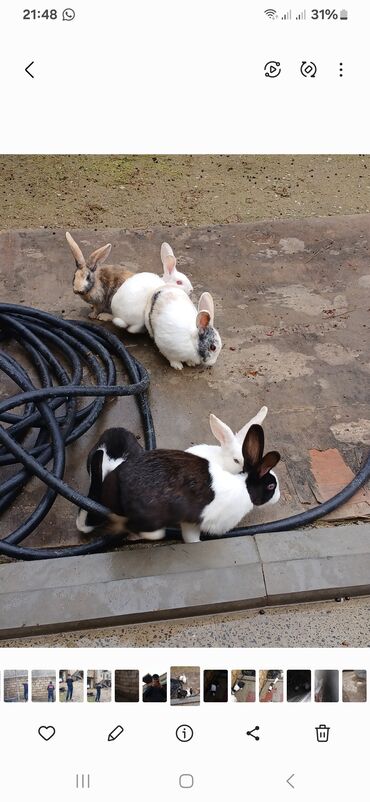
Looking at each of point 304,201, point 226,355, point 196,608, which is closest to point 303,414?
point 226,355

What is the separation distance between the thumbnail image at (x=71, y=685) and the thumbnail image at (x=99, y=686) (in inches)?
1.1

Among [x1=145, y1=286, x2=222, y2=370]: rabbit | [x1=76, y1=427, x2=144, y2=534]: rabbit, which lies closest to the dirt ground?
[x1=145, y1=286, x2=222, y2=370]: rabbit

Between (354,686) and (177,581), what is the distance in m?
0.87

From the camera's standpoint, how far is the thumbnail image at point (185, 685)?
2.40m

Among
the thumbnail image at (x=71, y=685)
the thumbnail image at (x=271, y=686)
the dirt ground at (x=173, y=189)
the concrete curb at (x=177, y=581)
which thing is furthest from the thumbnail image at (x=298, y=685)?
the dirt ground at (x=173, y=189)

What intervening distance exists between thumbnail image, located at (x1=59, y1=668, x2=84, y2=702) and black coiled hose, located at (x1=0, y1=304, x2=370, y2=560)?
80 cm

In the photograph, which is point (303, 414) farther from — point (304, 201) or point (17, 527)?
point (304, 201)

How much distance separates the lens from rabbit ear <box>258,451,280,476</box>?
307cm

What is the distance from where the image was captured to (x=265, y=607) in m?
3.04

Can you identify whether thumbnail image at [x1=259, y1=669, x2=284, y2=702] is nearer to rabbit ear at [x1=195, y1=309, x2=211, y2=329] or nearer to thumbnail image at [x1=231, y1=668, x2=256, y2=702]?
thumbnail image at [x1=231, y1=668, x2=256, y2=702]

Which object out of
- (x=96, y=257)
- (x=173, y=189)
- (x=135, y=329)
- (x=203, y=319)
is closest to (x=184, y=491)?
(x=203, y=319)
